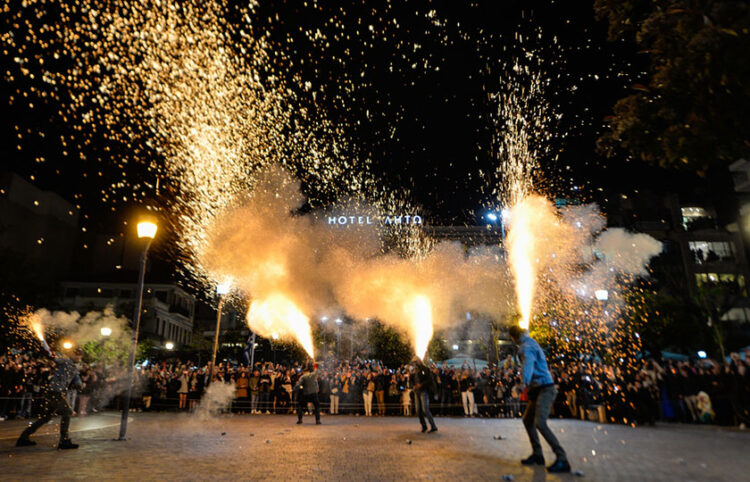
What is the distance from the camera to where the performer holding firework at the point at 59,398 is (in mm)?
8336

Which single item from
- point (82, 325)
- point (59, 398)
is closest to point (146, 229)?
point (59, 398)

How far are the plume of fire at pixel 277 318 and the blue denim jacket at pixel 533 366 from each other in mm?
19922

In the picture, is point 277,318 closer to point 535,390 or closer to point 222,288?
point 222,288

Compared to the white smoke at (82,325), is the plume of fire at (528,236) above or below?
above

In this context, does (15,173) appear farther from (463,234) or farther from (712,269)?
(712,269)

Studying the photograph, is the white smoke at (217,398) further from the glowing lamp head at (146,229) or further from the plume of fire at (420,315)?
the glowing lamp head at (146,229)

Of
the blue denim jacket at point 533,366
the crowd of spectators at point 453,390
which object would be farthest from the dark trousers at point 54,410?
the blue denim jacket at point 533,366

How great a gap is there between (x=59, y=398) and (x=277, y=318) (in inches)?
1146

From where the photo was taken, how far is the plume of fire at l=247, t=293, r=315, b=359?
2916 centimetres

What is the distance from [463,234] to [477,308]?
30.1m

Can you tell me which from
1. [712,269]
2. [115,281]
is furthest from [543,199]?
[115,281]

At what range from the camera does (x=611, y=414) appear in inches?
565

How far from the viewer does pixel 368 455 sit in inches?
295

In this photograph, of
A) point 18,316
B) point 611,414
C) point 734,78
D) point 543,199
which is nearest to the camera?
point 734,78
